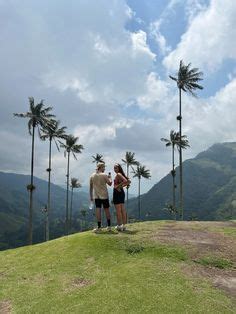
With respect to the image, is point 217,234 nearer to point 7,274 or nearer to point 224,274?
point 224,274

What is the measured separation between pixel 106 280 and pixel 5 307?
10.6 ft

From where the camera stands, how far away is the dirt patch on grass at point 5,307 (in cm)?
1335

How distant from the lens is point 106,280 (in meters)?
14.7

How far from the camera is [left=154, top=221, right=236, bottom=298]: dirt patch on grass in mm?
15112

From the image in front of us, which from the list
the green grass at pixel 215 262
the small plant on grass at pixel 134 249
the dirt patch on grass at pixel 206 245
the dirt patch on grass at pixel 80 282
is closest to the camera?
the dirt patch on grass at pixel 80 282

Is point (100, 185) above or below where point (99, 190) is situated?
above

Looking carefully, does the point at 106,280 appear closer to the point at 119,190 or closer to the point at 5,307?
the point at 5,307

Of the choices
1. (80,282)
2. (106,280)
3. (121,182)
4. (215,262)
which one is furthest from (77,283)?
(121,182)

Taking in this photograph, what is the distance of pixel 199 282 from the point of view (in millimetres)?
14352

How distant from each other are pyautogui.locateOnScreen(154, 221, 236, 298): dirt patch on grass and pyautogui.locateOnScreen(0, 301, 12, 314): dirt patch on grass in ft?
19.2

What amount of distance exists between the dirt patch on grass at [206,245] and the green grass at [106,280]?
513 millimetres

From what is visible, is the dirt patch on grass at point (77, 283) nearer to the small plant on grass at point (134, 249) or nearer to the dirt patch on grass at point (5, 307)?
the dirt patch on grass at point (5, 307)

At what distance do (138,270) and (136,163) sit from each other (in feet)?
308

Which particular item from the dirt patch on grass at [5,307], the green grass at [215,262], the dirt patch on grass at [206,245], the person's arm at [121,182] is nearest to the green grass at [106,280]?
the dirt patch on grass at [5,307]
